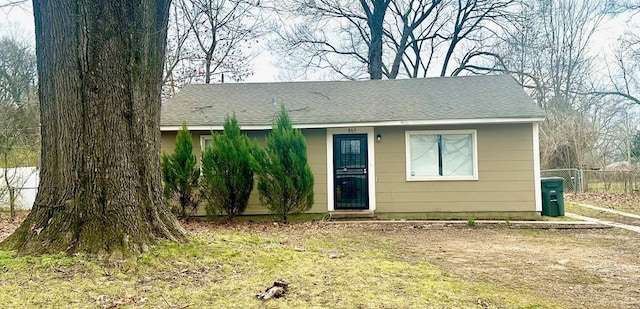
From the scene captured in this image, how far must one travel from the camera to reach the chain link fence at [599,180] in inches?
553

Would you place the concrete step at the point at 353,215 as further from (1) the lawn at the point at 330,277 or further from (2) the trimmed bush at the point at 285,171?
(1) the lawn at the point at 330,277

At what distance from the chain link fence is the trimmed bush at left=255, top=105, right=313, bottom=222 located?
38.7 feet

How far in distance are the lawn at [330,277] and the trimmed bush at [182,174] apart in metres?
3.90

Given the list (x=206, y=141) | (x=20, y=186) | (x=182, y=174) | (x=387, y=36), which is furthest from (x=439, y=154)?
(x=387, y=36)

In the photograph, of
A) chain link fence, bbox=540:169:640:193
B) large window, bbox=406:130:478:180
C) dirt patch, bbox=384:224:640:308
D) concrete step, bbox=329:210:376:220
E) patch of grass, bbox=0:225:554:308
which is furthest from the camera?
chain link fence, bbox=540:169:640:193

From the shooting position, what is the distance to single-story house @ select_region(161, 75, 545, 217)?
9.04 metres

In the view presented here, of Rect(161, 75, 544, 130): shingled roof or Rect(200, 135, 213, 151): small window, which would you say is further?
Rect(200, 135, 213, 151): small window

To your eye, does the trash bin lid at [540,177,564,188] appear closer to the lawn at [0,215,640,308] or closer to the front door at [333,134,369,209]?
the lawn at [0,215,640,308]

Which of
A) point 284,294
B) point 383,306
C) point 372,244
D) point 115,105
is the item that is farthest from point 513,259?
point 115,105

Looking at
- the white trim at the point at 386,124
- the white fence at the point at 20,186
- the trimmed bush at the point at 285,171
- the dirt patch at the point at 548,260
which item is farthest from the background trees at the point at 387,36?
the dirt patch at the point at 548,260

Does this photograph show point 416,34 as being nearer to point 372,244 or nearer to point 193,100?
point 193,100

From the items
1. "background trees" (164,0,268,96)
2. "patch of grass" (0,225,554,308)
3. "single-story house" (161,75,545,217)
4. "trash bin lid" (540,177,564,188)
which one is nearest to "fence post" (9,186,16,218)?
"single-story house" (161,75,545,217)

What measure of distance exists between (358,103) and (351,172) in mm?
1796

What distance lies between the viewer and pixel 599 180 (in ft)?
49.4
